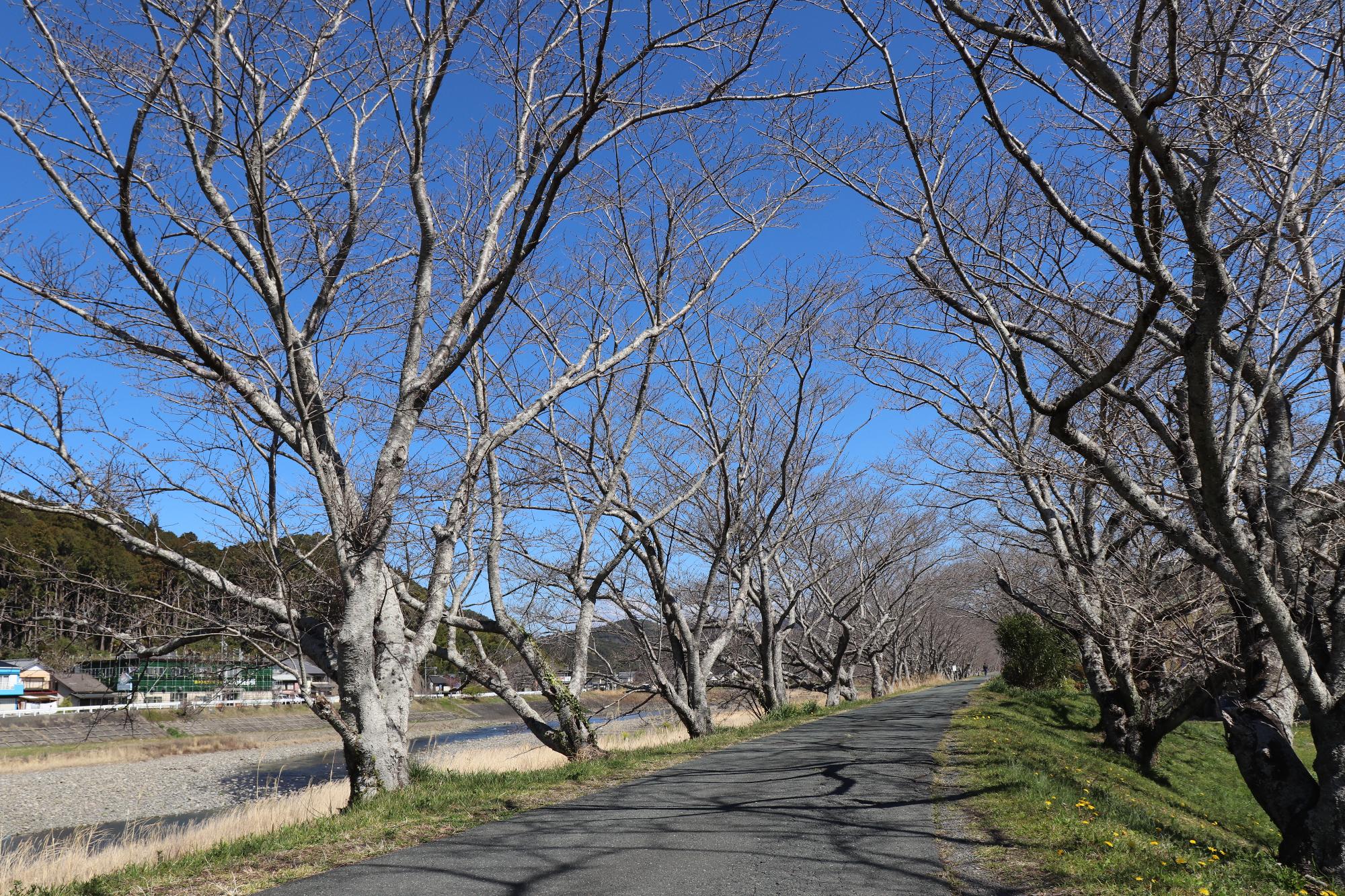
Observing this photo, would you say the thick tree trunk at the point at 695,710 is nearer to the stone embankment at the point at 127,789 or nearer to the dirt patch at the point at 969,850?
the dirt patch at the point at 969,850

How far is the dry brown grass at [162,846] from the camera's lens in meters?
6.61

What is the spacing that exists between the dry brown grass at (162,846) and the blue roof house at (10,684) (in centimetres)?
4726

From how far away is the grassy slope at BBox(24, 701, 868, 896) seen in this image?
15.9ft

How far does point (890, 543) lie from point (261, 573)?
24.4 meters

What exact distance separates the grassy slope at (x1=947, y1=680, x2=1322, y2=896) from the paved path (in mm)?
637

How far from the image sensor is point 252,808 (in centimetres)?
1009

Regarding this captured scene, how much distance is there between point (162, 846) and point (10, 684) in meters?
53.2

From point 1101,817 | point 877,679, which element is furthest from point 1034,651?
point 1101,817

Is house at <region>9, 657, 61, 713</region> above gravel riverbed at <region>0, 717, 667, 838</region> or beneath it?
above

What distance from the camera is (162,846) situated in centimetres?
755

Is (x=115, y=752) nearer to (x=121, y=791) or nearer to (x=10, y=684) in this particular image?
(x=121, y=791)

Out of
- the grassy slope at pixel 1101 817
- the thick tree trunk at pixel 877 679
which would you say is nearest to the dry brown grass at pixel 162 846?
the grassy slope at pixel 1101 817

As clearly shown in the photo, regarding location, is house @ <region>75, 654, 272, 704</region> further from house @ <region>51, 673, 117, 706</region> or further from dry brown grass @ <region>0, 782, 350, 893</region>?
house @ <region>51, 673, 117, 706</region>

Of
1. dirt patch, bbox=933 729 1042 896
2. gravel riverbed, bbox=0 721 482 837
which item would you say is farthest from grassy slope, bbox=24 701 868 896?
gravel riverbed, bbox=0 721 482 837
